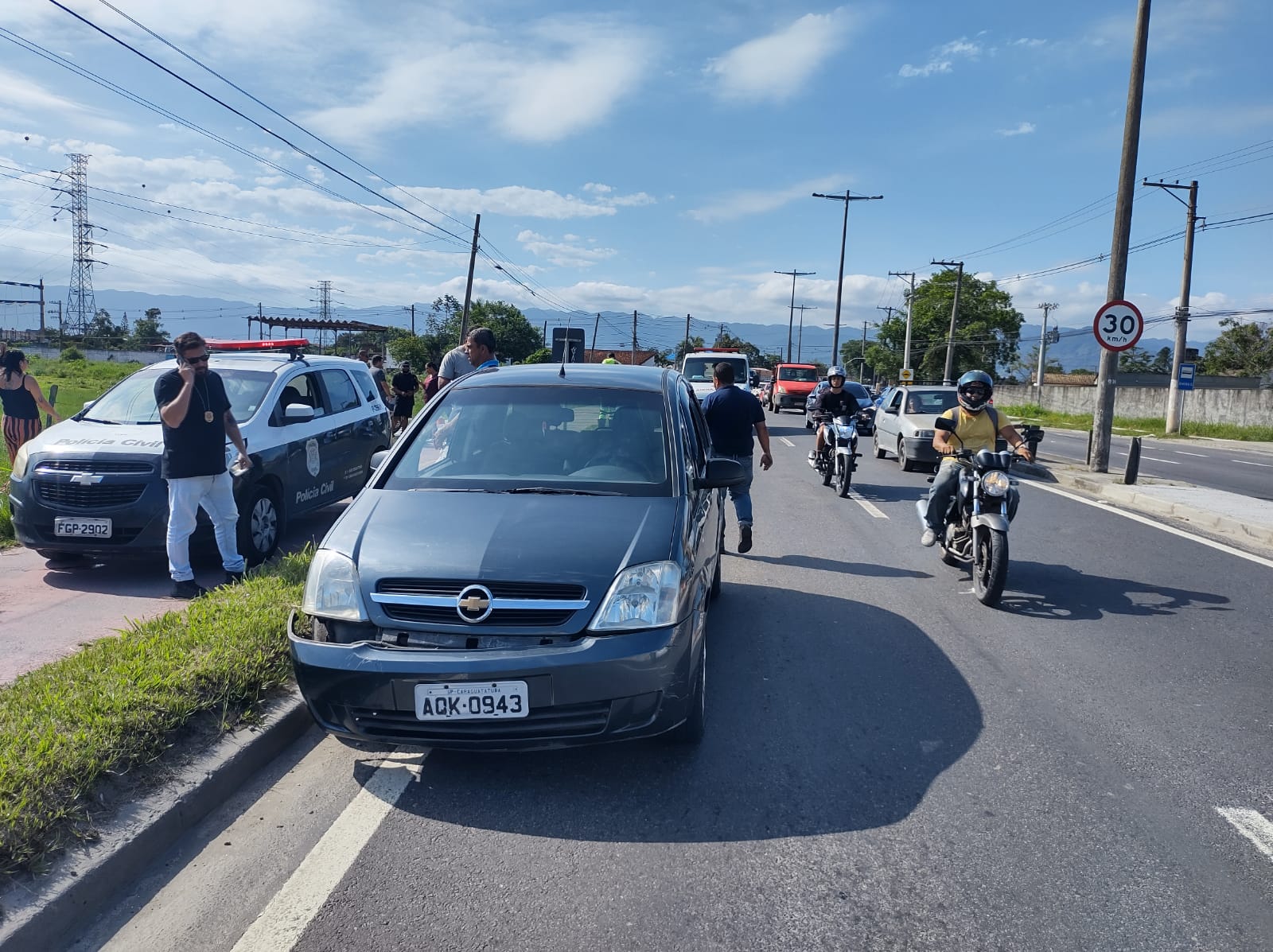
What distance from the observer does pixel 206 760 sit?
12.2 ft

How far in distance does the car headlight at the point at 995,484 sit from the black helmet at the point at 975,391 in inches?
27.1

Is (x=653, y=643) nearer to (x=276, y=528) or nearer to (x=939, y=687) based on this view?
(x=939, y=687)

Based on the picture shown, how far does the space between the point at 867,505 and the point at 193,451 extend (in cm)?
838

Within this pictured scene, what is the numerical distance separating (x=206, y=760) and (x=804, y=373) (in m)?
36.0

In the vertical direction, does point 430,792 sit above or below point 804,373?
below

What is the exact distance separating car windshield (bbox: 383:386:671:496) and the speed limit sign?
1137cm

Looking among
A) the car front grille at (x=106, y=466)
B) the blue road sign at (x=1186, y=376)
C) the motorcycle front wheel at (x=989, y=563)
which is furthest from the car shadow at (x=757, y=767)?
the blue road sign at (x=1186, y=376)

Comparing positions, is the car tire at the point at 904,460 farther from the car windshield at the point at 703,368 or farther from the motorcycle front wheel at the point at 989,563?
the motorcycle front wheel at the point at 989,563

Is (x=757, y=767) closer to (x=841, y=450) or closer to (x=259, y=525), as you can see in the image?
(x=259, y=525)

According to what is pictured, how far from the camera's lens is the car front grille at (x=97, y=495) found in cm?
706

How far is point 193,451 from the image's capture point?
21.0 ft

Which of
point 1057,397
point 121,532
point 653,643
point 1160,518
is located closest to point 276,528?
point 121,532

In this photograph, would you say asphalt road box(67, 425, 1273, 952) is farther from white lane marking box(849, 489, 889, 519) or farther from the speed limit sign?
the speed limit sign

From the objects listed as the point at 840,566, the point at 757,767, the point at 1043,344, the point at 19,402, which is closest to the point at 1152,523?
the point at 840,566
